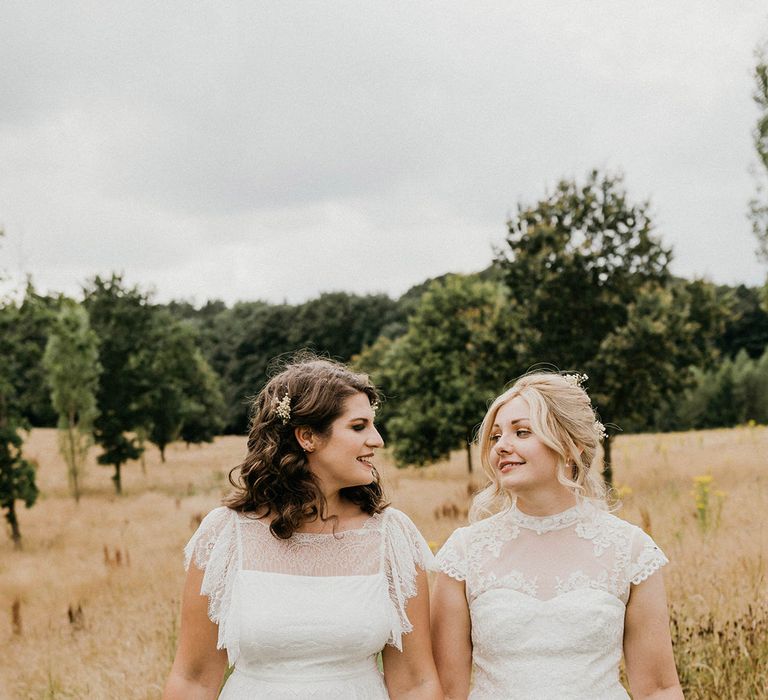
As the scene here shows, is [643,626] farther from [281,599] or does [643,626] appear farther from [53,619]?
[53,619]

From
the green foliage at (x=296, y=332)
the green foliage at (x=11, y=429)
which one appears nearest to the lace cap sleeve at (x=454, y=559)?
the green foliage at (x=11, y=429)

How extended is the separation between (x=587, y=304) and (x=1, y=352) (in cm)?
1176

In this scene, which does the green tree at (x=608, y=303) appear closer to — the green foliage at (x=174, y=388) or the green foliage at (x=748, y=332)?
the green foliage at (x=174, y=388)

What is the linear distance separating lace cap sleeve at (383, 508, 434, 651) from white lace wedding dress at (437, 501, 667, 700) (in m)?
0.10

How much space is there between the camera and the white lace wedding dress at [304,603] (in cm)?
290

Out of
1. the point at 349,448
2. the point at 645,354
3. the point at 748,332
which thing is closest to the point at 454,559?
the point at 349,448

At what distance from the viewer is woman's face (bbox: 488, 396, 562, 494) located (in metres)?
2.97

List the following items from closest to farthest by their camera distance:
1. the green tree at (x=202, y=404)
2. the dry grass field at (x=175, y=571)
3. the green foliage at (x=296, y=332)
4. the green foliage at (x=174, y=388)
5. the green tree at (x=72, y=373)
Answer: the dry grass field at (x=175, y=571)
the green tree at (x=72, y=373)
the green foliage at (x=174, y=388)
the green tree at (x=202, y=404)
the green foliage at (x=296, y=332)

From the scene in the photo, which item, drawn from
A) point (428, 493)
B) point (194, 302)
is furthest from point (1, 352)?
point (194, 302)

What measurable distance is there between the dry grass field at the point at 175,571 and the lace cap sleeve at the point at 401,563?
706 mm

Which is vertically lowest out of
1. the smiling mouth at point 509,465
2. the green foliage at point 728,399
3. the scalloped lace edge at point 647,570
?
the green foliage at point 728,399

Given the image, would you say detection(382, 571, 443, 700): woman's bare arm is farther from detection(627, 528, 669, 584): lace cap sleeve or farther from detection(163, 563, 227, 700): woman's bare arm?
detection(627, 528, 669, 584): lace cap sleeve

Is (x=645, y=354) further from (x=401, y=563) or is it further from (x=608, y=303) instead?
(x=401, y=563)

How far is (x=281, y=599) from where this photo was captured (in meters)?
2.93
